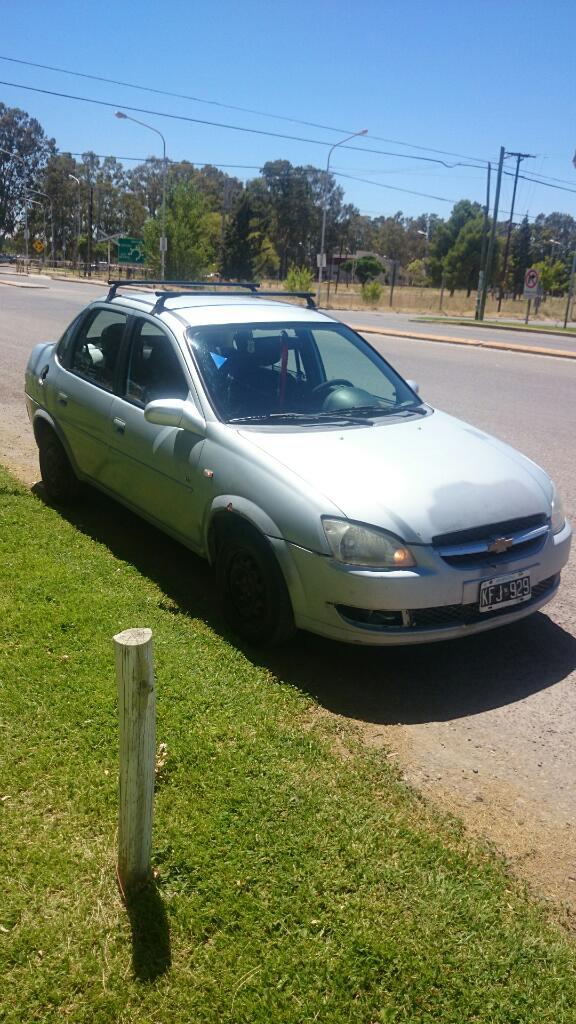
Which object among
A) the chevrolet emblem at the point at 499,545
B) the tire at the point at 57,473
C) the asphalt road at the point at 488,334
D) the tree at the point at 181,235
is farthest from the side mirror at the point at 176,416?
the tree at the point at 181,235

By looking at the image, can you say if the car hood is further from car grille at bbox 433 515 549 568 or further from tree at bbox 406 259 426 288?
tree at bbox 406 259 426 288

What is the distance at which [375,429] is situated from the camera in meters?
4.82

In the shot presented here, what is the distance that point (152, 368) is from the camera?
5.36 meters

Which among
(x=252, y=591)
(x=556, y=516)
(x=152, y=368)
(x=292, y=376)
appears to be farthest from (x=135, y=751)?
(x=152, y=368)

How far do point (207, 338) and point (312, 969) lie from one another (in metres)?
3.52

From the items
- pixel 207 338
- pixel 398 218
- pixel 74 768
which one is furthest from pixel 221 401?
pixel 398 218

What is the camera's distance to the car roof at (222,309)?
5320 mm

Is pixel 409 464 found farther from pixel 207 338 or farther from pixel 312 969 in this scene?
pixel 312 969

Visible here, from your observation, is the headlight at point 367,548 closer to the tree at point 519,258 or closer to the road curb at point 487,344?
the road curb at point 487,344

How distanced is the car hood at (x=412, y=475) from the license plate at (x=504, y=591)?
0.27 metres

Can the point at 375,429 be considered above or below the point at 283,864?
above

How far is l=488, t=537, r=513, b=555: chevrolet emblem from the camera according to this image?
4055 millimetres

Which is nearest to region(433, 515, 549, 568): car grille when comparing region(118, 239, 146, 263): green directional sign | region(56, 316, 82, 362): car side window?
region(56, 316, 82, 362): car side window

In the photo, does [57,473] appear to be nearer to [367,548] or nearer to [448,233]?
[367,548]
